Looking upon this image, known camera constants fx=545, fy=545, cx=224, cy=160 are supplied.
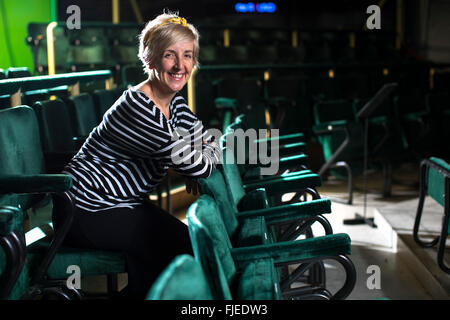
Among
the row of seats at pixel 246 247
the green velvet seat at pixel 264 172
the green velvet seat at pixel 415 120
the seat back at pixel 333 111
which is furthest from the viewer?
the green velvet seat at pixel 415 120

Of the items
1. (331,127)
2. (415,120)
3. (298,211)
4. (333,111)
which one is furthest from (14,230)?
(415,120)

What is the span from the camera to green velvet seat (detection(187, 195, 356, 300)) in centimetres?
108

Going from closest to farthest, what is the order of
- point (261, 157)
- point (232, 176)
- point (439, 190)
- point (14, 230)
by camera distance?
point (14, 230) → point (232, 176) → point (439, 190) → point (261, 157)

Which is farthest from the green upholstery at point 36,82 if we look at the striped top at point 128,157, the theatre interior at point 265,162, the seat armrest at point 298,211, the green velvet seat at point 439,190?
the green velvet seat at point 439,190

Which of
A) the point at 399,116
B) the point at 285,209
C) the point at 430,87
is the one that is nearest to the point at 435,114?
the point at 399,116

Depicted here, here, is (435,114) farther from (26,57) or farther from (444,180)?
(26,57)

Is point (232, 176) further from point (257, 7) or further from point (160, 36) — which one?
point (257, 7)

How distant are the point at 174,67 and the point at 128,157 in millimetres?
313

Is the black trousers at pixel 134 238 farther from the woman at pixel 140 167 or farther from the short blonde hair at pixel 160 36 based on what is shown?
the short blonde hair at pixel 160 36

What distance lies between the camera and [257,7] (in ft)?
39.3

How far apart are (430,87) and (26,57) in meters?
4.76

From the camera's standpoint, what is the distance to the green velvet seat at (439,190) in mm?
2541

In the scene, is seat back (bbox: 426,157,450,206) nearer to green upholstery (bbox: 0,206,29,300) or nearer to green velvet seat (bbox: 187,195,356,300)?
green velvet seat (bbox: 187,195,356,300)
